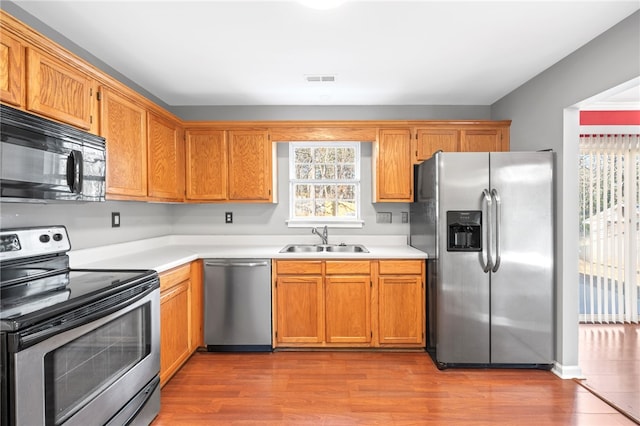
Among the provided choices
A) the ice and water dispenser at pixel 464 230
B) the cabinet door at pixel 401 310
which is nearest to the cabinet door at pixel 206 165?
the cabinet door at pixel 401 310

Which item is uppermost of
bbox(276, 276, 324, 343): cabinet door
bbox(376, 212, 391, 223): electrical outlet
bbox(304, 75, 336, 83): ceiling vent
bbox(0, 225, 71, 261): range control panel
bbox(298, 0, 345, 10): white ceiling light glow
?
bbox(304, 75, 336, 83): ceiling vent

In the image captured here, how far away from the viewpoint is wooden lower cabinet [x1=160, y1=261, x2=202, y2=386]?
100.0 inches

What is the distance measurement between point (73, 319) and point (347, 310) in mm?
2198

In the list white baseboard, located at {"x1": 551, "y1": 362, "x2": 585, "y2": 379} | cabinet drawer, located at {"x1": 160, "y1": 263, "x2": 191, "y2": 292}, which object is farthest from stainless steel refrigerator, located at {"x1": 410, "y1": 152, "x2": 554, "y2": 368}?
cabinet drawer, located at {"x1": 160, "y1": 263, "x2": 191, "y2": 292}

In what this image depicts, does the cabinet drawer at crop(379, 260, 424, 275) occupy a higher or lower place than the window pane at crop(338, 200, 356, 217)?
lower

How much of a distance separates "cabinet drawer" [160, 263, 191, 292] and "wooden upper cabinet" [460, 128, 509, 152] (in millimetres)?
2851

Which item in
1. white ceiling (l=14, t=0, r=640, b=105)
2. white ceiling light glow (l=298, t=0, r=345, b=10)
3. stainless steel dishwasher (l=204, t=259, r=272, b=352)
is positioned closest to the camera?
white ceiling light glow (l=298, t=0, r=345, b=10)

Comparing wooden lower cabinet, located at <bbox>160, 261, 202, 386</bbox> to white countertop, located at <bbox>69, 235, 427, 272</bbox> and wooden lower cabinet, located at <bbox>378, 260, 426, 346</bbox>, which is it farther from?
wooden lower cabinet, located at <bbox>378, 260, 426, 346</bbox>

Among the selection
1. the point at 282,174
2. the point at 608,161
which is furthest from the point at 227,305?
the point at 608,161

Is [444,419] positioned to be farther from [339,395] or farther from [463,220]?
[463,220]

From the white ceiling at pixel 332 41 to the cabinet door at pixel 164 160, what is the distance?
1.37 ft

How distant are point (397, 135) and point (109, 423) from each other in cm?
318

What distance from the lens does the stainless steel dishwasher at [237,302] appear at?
3.20 meters

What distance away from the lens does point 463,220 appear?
2.87 metres
